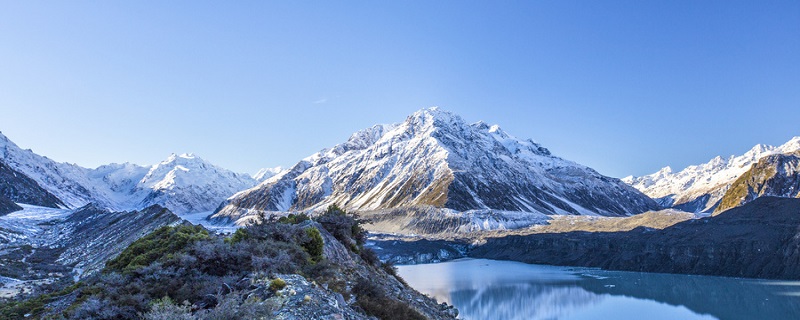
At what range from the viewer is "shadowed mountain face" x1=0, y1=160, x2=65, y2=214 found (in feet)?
519

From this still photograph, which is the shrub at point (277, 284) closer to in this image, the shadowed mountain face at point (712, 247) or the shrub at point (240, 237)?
the shrub at point (240, 237)

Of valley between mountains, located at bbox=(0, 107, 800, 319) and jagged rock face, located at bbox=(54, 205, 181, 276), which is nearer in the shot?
valley between mountains, located at bbox=(0, 107, 800, 319)

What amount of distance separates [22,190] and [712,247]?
202 meters

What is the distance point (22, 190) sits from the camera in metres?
166

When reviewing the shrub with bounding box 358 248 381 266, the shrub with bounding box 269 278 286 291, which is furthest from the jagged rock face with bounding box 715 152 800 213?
the shrub with bounding box 269 278 286 291

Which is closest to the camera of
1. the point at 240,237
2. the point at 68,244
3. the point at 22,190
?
the point at 240,237

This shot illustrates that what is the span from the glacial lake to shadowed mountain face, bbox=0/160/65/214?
145140mm

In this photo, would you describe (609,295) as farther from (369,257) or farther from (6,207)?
(6,207)

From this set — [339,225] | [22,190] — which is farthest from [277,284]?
[22,190]

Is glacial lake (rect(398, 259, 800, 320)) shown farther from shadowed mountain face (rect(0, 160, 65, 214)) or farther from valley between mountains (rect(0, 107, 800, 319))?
shadowed mountain face (rect(0, 160, 65, 214))

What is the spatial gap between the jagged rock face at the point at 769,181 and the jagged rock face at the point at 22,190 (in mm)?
234946

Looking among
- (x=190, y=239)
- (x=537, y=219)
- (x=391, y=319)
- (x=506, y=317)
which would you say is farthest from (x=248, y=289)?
(x=537, y=219)

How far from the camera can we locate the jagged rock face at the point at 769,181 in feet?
541

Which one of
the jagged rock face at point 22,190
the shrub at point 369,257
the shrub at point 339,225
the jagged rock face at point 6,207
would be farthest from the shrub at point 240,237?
the jagged rock face at point 22,190
